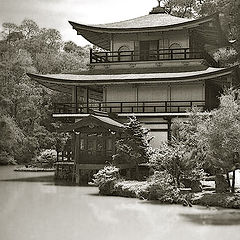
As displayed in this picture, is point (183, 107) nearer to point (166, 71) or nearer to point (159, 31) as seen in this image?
point (166, 71)

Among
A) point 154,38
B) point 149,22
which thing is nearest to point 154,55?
point 154,38

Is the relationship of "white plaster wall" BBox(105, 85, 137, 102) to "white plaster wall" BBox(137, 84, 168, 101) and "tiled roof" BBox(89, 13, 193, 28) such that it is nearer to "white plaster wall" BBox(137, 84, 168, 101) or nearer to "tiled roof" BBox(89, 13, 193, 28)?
"white plaster wall" BBox(137, 84, 168, 101)

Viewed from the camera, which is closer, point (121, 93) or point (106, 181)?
point (106, 181)

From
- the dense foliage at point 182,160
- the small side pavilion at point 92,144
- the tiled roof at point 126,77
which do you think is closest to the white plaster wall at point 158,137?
the tiled roof at point 126,77

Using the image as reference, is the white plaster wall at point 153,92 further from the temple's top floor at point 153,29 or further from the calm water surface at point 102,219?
the calm water surface at point 102,219

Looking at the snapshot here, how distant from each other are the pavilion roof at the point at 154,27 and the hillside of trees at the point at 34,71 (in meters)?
1.32

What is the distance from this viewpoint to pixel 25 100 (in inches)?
1481

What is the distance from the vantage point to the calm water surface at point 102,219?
35.8ft

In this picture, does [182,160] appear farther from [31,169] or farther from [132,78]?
[31,169]

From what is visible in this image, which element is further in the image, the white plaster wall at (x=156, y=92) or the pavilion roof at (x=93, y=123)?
the white plaster wall at (x=156, y=92)

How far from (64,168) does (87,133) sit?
3.27m

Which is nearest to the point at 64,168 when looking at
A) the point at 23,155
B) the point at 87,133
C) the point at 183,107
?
the point at 87,133

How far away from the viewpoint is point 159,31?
27.4 metres

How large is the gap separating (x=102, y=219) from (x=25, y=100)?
25.8m
